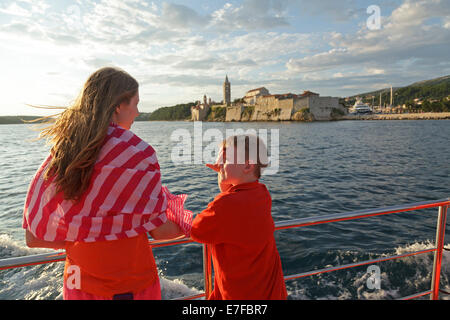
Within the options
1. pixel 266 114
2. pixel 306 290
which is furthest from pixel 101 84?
pixel 266 114

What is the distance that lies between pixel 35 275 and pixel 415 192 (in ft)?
39.8

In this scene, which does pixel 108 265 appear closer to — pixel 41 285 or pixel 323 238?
pixel 41 285

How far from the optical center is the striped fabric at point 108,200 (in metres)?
0.95

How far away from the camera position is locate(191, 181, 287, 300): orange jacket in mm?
1181

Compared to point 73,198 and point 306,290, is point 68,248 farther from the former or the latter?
point 306,290

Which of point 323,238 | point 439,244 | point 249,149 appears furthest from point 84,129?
point 323,238

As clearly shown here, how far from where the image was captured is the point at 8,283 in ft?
16.5

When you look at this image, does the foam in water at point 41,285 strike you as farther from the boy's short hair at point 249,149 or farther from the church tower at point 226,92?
the church tower at point 226,92

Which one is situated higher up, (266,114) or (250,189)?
(266,114)

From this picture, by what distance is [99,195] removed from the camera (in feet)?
3.15

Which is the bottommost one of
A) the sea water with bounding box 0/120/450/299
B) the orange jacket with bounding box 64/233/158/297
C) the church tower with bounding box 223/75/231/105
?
the sea water with bounding box 0/120/450/299

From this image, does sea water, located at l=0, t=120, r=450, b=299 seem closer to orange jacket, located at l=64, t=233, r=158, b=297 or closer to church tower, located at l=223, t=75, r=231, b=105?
orange jacket, located at l=64, t=233, r=158, b=297

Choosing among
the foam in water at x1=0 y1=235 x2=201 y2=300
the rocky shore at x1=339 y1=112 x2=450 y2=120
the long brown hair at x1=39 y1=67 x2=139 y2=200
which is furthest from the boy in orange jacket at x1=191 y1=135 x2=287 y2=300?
the rocky shore at x1=339 y1=112 x2=450 y2=120

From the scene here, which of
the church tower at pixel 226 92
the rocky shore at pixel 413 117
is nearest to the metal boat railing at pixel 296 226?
the rocky shore at pixel 413 117
